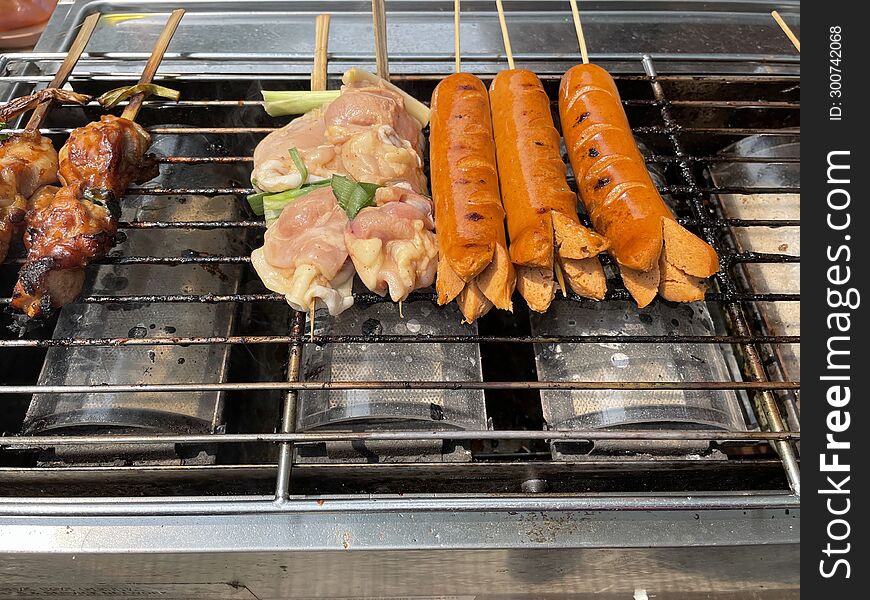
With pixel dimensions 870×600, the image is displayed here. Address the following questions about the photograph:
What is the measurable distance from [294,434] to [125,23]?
2941mm

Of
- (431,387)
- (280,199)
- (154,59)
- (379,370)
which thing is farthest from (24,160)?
(431,387)

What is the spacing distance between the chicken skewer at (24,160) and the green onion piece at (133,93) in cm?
10

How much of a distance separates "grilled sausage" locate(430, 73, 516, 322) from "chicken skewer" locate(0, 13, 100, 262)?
5.95 ft

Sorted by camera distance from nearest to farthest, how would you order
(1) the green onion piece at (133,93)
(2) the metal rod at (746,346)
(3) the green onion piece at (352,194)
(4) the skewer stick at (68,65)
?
(2) the metal rod at (746,346), (3) the green onion piece at (352,194), (4) the skewer stick at (68,65), (1) the green onion piece at (133,93)

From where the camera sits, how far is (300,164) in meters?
2.48

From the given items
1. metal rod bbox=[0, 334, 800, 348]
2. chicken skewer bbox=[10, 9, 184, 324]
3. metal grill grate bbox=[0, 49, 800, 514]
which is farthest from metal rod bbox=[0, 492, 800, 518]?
chicken skewer bbox=[10, 9, 184, 324]

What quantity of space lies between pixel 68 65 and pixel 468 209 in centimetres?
239

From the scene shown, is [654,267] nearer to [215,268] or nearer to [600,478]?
[600,478]

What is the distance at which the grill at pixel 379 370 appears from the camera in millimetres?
1943

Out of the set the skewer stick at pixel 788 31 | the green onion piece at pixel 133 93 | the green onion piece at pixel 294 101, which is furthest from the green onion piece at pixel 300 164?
the skewer stick at pixel 788 31

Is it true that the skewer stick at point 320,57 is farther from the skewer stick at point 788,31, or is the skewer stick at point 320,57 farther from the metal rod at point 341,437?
the skewer stick at point 788,31

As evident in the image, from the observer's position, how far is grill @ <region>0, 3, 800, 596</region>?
1943 mm

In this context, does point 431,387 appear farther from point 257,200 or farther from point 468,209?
point 257,200
